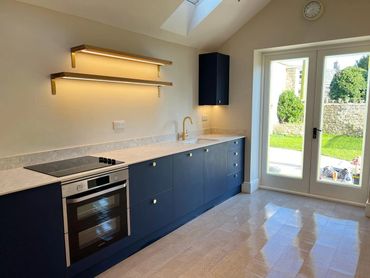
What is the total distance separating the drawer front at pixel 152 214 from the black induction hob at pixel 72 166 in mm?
511

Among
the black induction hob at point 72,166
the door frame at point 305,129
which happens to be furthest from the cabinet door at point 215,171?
the black induction hob at point 72,166

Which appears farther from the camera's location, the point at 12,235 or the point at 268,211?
the point at 268,211

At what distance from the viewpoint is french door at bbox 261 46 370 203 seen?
3.71 metres

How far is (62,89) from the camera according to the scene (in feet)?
8.46

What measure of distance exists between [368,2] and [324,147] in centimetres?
188

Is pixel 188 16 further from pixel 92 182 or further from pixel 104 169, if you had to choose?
pixel 92 182

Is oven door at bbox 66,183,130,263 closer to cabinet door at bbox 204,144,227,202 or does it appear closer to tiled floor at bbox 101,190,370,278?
tiled floor at bbox 101,190,370,278

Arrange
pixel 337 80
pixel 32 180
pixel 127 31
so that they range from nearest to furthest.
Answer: pixel 32 180 < pixel 127 31 < pixel 337 80

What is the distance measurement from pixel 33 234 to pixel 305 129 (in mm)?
3663

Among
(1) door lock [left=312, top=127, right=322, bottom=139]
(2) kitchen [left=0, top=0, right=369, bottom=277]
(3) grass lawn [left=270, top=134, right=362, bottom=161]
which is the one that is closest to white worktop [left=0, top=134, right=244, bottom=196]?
(2) kitchen [left=0, top=0, right=369, bottom=277]

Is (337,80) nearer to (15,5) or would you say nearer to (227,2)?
(227,2)

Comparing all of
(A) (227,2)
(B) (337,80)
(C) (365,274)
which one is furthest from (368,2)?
(C) (365,274)

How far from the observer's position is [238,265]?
2438 millimetres

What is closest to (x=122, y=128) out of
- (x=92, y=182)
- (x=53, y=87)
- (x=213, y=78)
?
(x=53, y=87)
